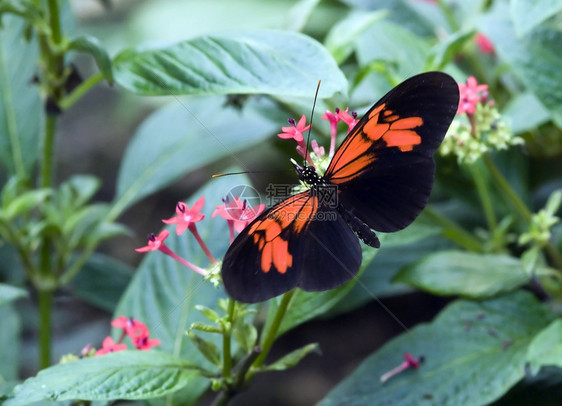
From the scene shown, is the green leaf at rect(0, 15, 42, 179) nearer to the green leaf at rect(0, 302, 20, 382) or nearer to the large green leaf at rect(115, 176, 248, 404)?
the green leaf at rect(0, 302, 20, 382)

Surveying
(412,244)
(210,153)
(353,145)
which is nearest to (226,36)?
(353,145)

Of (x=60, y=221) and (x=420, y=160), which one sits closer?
(x=420, y=160)

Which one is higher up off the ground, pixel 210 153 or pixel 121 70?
pixel 121 70

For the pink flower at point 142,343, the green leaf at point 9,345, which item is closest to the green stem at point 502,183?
the pink flower at point 142,343

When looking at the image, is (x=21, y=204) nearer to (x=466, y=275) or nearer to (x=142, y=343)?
(x=142, y=343)

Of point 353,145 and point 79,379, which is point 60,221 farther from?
point 353,145

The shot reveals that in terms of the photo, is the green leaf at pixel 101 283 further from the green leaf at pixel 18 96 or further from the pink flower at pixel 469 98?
the pink flower at pixel 469 98

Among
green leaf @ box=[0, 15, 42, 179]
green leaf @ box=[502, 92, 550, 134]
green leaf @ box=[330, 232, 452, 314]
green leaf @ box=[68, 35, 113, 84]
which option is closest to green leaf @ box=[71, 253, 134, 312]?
green leaf @ box=[0, 15, 42, 179]
